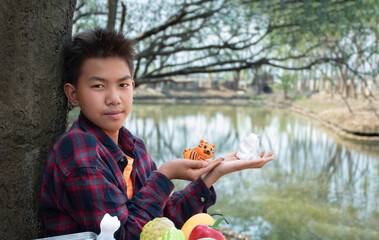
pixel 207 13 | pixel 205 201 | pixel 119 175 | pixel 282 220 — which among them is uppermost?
pixel 207 13

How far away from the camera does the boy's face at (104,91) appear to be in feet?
3.04

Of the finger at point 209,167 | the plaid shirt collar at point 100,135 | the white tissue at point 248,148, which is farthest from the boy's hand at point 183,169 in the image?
the white tissue at point 248,148

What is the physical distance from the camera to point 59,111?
102 cm

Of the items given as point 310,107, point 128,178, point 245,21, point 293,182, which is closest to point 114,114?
point 128,178

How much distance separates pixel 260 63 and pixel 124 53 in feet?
11.0

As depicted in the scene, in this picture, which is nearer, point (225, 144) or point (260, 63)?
point (260, 63)

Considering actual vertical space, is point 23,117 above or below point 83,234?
above

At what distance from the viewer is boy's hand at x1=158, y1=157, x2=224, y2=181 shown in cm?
99

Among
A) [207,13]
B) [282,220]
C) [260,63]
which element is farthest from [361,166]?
[207,13]

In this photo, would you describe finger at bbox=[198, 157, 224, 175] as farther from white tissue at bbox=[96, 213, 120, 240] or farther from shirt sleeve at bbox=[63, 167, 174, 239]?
white tissue at bbox=[96, 213, 120, 240]

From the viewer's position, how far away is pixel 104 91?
93 cm

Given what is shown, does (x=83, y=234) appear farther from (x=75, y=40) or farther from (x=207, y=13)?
(x=207, y=13)

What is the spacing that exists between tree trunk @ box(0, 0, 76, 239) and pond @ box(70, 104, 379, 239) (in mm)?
2825

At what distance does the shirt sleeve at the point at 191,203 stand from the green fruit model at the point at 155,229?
248mm
